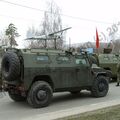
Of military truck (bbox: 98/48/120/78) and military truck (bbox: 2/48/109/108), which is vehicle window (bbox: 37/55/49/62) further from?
military truck (bbox: 98/48/120/78)

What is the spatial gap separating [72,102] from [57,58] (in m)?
1.87

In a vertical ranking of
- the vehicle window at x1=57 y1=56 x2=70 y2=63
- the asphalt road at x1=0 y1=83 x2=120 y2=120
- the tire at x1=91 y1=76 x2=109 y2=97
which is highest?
the vehicle window at x1=57 y1=56 x2=70 y2=63

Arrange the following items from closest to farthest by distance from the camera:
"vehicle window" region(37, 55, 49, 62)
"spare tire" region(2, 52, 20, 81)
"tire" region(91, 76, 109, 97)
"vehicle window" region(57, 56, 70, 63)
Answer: "spare tire" region(2, 52, 20, 81), "vehicle window" region(37, 55, 49, 62), "vehicle window" region(57, 56, 70, 63), "tire" region(91, 76, 109, 97)

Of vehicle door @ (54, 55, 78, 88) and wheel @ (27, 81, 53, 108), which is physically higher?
vehicle door @ (54, 55, 78, 88)

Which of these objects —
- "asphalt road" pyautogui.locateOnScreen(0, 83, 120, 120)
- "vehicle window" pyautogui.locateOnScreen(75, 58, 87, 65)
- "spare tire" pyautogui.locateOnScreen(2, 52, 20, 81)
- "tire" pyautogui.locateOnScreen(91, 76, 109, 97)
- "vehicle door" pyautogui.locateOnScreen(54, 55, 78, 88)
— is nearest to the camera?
"asphalt road" pyautogui.locateOnScreen(0, 83, 120, 120)

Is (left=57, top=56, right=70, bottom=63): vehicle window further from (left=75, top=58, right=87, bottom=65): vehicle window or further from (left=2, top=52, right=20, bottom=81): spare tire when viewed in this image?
(left=2, top=52, right=20, bottom=81): spare tire

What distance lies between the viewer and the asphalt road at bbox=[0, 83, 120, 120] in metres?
9.59

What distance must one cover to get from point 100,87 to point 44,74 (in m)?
3.16

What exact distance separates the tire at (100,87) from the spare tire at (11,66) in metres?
3.86

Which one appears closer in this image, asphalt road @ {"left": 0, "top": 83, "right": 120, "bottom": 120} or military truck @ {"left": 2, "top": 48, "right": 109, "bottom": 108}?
asphalt road @ {"left": 0, "top": 83, "right": 120, "bottom": 120}

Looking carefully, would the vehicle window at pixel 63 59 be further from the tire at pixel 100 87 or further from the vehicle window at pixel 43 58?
the tire at pixel 100 87

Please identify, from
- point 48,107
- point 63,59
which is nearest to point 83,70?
point 63,59

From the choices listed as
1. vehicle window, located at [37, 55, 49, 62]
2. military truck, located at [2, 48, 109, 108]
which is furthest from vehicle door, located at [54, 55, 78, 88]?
vehicle window, located at [37, 55, 49, 62]

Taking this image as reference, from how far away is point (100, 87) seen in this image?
12992 millimetres
